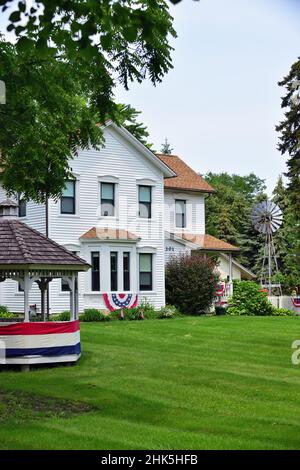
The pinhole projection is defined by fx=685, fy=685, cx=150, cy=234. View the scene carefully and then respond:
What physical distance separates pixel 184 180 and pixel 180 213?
7.01 feet

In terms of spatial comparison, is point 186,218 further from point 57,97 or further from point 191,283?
point 57,97

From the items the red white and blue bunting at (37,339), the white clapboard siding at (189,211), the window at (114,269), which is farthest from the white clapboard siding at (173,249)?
the red white and blue bunting at (37,339)

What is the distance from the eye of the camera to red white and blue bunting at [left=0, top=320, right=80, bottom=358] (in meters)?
16.6

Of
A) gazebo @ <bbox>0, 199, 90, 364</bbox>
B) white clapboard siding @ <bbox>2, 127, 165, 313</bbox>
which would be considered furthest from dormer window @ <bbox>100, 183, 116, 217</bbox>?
gazebo @ <bbox>0, 199, 90, 364</bbox>

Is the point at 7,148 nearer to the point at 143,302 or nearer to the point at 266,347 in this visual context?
the point at 266,347

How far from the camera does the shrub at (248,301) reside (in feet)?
114

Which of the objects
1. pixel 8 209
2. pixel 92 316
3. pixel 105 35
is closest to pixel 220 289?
pixel 92 316

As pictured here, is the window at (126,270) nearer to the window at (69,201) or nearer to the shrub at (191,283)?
the shrub at (191,283)

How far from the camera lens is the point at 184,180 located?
129 ft

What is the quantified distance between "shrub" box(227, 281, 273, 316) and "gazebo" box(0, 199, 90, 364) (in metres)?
17.5

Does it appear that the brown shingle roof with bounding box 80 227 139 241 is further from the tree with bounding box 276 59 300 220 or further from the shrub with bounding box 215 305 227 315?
the tree with bounding box 276 59 300 220

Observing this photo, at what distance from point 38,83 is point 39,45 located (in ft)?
17.1

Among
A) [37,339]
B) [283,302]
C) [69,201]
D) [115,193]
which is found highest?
[115,193]

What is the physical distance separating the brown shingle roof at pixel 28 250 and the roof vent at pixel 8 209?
231mm
